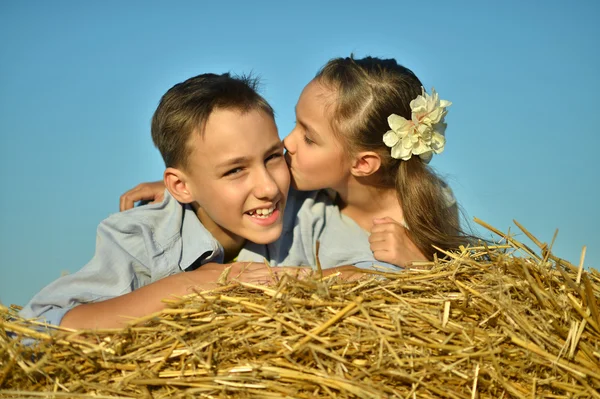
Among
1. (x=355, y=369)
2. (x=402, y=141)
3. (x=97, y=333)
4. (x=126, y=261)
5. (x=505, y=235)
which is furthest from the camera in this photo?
(x=402, y=141)

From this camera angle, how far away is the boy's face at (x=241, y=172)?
3274 millimetres

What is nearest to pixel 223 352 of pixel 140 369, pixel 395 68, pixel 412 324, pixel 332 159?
pixel 140 369

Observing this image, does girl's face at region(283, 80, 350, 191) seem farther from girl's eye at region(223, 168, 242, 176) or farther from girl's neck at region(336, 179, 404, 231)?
girl's eye at region(223, 168, 242, 176)

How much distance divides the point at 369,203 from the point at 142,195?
1427mm

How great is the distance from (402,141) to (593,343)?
5.67 feet

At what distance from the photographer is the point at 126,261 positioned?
3.31 m

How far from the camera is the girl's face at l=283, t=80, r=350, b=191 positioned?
3.68 m

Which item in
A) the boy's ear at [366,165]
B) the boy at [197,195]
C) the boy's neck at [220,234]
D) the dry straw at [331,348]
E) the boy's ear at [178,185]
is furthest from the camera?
the boy's ear at [366,165]

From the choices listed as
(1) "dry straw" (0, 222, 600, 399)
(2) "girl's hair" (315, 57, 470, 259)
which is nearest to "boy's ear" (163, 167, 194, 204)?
(2) "girl's hair" (315, 57, 470, 259)

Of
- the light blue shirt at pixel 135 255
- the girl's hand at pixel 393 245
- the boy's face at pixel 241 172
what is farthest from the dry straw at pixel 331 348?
the girl's hand at pixel 393 245

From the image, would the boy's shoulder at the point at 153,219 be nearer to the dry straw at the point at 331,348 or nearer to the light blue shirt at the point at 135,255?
the light blue shirt at the point at 135,255

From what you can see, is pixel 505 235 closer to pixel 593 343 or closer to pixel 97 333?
pixel 593 343

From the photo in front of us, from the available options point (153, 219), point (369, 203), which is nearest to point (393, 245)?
point (369, 203)

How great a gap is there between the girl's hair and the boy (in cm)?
48
